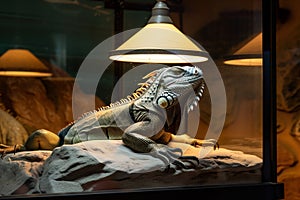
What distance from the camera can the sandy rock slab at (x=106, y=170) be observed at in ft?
3.31

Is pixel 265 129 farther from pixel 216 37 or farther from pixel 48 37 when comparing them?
pixel 48 37

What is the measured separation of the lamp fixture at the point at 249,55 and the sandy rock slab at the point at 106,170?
234 millimetres

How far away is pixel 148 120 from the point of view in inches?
44.5

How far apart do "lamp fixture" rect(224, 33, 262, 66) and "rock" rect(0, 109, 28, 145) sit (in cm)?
51

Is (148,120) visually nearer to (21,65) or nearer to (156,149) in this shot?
(156,149)

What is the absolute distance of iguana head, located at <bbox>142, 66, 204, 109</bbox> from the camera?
1157 millimetres

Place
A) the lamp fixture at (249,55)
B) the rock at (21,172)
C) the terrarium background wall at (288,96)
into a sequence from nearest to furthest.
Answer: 1. the rock at (21,172)
2. the lamp fixture at (249,55)
3. the terrarium background wall at (288,96)

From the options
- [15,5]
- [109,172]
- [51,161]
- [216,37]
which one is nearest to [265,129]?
[216,37]

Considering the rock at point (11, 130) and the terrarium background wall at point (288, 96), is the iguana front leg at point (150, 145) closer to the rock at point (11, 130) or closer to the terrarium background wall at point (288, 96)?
the rock at point (11, 130)

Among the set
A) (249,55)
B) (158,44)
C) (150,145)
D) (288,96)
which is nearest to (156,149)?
(150,145)

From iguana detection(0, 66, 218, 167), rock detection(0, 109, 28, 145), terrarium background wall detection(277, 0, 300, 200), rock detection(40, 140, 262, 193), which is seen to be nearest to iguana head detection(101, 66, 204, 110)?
iguana detection(0, 66, 218, 167)

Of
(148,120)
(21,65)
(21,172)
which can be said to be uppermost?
(21,65)

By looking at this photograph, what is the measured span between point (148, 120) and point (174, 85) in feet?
0.36

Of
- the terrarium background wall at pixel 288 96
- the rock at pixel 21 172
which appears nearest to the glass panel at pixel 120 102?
the rock at pixel 21 172
